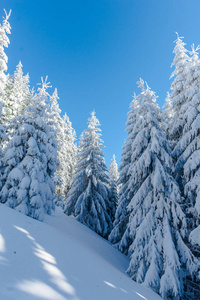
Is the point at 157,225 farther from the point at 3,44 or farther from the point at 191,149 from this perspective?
the point at 3,44

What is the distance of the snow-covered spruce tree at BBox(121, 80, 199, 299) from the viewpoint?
8.75m

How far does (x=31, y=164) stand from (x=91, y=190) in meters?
9.09

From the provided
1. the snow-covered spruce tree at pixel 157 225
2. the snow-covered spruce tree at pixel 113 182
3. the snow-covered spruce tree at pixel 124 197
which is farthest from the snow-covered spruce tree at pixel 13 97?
the snow-covered spruce tree at pixel 113 182

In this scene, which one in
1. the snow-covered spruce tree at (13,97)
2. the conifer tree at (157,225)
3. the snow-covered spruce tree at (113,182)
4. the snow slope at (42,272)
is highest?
the snow-covered spruce tree at (13,97)

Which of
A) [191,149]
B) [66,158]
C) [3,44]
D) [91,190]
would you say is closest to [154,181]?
[191,149]

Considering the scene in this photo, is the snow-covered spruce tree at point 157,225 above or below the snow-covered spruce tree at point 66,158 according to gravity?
below

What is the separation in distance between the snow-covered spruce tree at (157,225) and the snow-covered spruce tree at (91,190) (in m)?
7.61

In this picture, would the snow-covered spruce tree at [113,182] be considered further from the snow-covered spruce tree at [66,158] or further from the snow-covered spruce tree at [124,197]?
the snow-covered spruce tree at [66,158]

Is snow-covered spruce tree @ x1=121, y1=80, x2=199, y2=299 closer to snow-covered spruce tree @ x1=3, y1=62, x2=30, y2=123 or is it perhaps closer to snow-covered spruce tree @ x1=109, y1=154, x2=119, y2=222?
snow-covered spruce tree @ x1=109, y1=154, x2=119, y2=222

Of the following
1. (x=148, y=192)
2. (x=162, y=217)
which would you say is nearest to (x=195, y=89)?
(x=148, y=192)

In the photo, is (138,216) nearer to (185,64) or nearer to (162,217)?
(162,217)

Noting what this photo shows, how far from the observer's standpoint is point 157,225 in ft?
33.5

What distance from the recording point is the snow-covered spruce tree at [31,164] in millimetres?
11711

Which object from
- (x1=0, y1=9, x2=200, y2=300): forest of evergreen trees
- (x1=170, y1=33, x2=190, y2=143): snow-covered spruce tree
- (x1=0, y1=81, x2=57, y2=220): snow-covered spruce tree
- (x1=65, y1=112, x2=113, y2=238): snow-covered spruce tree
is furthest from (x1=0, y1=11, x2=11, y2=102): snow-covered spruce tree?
(x1=170, y1=33, x2=190, y2=143): snow-covered spruce tree
